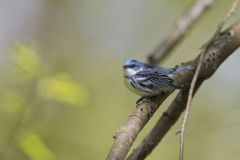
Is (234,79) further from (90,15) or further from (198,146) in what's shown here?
(90,15)

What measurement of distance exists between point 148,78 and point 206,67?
172 mm

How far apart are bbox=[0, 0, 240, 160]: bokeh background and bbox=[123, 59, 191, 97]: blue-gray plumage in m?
0.45

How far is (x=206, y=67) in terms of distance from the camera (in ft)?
5.64

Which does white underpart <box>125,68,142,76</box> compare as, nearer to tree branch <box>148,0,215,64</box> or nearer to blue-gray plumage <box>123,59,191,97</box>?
blue-gray plumage <box>123,59,191,97</box>

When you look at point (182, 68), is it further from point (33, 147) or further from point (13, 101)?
point (13, 101)

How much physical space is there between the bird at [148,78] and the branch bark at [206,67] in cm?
9

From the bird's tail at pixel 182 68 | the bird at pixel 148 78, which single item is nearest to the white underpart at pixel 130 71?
the bird at pixel 148 78

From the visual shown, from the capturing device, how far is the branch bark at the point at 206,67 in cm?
172

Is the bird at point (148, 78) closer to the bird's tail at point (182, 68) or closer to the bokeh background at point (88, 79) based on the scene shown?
the bird's tail at point (182, 68)

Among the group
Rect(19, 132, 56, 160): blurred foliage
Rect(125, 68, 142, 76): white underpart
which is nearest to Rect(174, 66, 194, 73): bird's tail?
Rect(125, 68, 142, 76): white underpart

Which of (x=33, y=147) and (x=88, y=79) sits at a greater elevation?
(x=88, y=79)

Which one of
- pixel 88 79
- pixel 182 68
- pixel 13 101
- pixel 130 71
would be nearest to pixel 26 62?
pixel 13 101

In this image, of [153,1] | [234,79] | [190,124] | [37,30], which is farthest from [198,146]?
[37,30]

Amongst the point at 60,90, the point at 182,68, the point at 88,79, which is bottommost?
the point at 182,68
